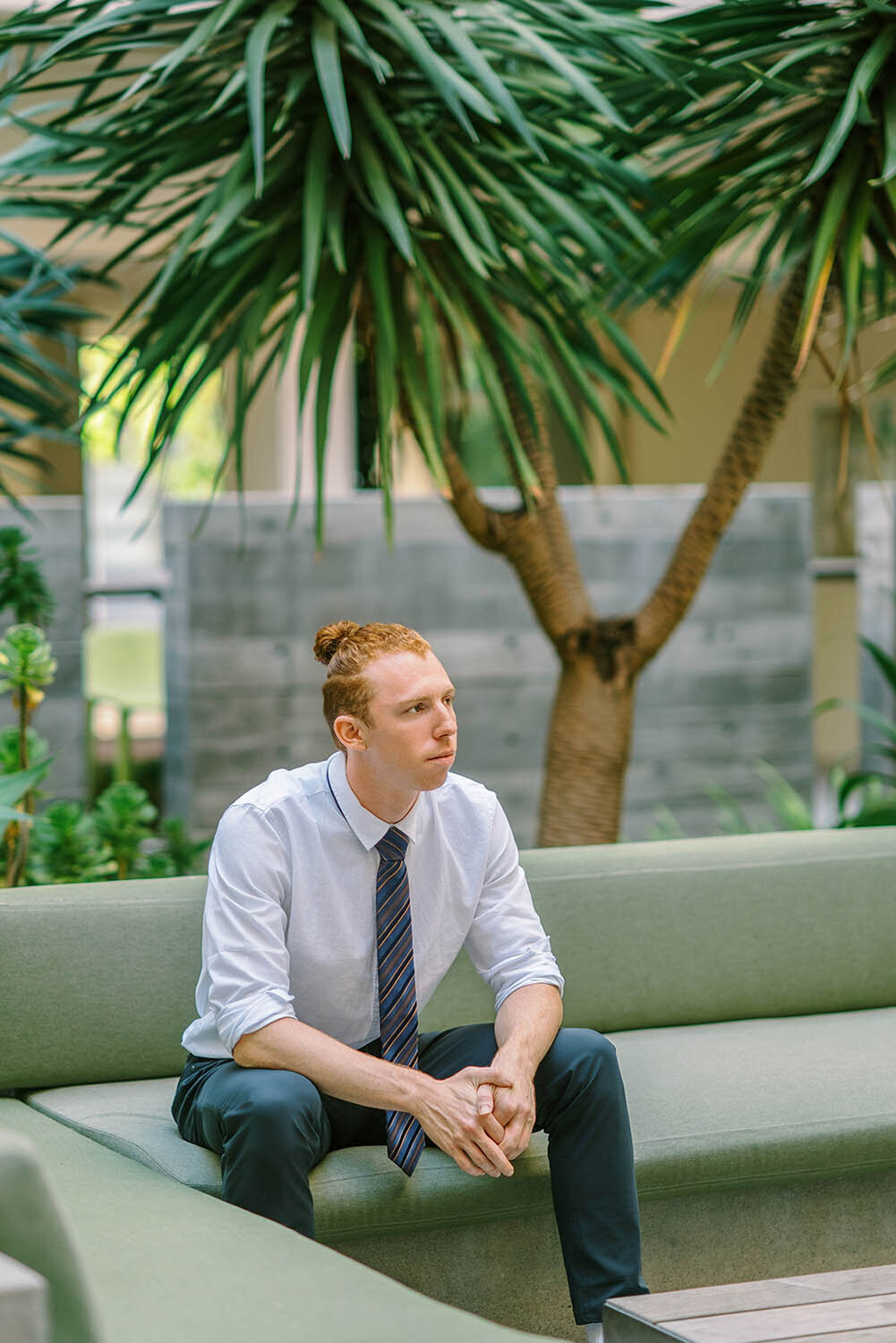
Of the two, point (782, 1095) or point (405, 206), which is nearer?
point (782, 1095)

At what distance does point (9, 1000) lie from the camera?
2.26 meters

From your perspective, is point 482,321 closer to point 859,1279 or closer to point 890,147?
point 890,147

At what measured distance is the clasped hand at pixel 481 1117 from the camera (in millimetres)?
1850

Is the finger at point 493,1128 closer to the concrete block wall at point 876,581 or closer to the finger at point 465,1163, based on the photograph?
the finger at point 465,1163

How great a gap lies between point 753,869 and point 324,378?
43.5 inches

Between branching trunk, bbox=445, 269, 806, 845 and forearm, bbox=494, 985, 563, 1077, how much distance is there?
1.31 meters

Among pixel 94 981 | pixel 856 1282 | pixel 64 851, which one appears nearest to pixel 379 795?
pixel 94 981

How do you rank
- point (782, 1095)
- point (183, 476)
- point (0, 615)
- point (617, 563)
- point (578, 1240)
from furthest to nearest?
point (183, 476) → point (617, 563) → point (0, 615) → point (782, 1095) → point (578, 1240)

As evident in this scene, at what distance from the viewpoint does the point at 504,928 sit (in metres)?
2.12

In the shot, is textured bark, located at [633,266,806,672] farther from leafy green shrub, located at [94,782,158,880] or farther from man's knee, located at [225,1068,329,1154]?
man's knee, located at [225,1068,329,1154]

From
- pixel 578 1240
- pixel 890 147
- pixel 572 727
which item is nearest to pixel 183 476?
pixel 572 727

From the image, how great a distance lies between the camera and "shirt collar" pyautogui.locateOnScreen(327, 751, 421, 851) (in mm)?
2045

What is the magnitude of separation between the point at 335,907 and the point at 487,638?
3004 mm

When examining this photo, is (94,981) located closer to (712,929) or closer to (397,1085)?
(397,1085)
